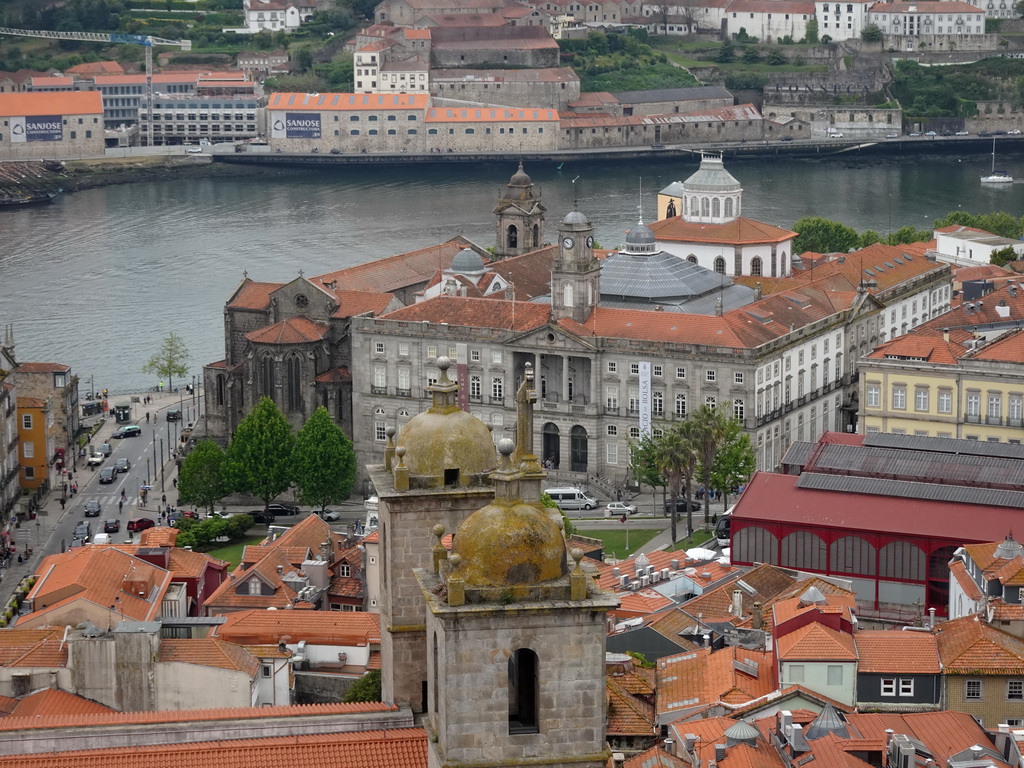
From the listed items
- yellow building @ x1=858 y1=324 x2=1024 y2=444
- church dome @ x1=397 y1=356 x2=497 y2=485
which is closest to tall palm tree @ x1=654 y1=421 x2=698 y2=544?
yellow building @ x1=858 y1=324 x2=1024 y2=444

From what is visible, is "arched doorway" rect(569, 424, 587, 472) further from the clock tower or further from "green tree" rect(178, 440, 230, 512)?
"green tree" rect(178, 440, 230, 512)

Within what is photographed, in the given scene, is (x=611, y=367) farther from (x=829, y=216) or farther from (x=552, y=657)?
(x=829, y=216)

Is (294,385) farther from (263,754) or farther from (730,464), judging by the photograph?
(263,754)

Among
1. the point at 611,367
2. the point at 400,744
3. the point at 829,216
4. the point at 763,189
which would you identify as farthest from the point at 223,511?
the point at 763,189

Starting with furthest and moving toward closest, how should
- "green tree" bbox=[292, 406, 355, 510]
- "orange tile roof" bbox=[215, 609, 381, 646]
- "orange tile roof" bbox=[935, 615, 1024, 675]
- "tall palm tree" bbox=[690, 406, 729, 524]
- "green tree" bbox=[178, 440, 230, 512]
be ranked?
1. "green tree" bbox=[292, 406, 355, 510]
2. "green tree" bbox=[178, 440, 230, 512]
3. "tall palm tree" bbox=[690, 406, 729, 524]
4. "orange tile roof" bbox=[215, 609, 381, 646]
5. "orange tile roof" bbox=[935, 615, 1024, 675]

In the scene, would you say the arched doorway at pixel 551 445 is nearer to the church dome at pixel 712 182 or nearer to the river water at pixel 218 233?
the church dome at pixel 712 182

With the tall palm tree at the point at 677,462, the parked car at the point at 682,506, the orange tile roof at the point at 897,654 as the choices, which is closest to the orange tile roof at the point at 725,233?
the parked car at the point at 682,506
